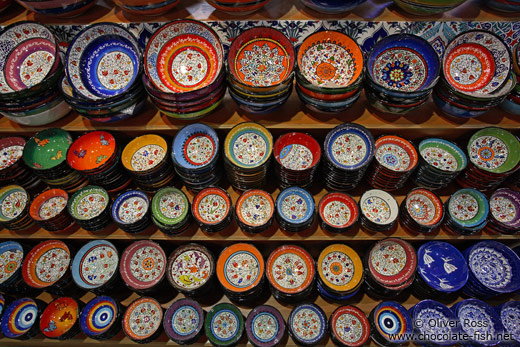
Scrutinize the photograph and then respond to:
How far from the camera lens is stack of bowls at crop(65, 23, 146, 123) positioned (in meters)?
1.71

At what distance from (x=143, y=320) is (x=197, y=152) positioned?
1.16 meters

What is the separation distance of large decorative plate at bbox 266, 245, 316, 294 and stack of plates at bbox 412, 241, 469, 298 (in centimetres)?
72

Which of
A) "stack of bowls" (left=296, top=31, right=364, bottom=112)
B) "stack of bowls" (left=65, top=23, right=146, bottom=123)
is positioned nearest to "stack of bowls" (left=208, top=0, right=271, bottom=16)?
"stack of bowls" (left=296, top=31, right=364, bottom=112)

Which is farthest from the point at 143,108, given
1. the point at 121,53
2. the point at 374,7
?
A: the point at 374,7

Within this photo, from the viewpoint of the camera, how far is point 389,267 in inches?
82.0

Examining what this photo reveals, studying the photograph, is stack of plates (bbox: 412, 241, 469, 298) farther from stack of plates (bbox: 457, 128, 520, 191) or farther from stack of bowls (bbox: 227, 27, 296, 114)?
stack of bowls (bbox: 227, 27, 296, 114)

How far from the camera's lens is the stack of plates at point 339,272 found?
2016mm

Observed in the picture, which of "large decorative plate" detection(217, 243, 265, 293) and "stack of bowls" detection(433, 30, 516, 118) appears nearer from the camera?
"stack of bowls" detection(433, 30, 516, 118)

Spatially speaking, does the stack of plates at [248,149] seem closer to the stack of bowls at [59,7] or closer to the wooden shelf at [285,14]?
the wooden shelf at [285,14]

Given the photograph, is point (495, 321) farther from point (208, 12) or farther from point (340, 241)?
point (208, 12)

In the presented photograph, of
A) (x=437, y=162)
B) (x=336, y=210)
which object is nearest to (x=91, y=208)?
(x=336, y=210)

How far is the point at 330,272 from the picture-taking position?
6.91 feet

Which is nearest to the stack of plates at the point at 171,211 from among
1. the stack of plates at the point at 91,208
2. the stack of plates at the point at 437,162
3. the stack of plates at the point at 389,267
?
the stack of plates at the point at 91,208

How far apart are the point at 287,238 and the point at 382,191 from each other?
0.67m
